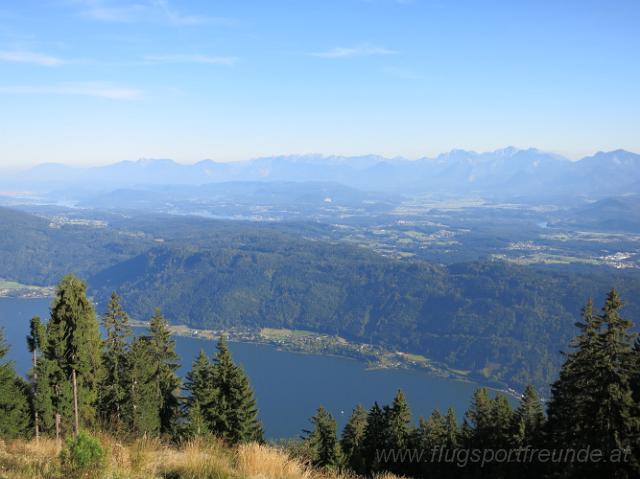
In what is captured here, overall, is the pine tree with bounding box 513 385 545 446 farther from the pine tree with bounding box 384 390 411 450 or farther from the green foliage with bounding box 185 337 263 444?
the green foliage with bounding box 185 337 263 444

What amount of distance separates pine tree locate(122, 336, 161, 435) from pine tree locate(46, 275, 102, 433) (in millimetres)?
2665

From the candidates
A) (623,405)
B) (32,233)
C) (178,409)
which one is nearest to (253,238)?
(32,233)

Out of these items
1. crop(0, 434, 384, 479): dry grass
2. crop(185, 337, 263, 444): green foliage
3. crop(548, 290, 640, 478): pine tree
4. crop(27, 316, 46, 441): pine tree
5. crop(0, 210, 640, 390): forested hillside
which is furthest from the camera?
crop(0, 210, 640, 390): forested hillside

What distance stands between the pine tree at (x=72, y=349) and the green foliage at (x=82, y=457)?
370 inches

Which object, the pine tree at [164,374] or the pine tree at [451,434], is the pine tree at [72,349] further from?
the pine tree at [451,434]

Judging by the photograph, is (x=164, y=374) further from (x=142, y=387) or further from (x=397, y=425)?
(x=397, y=425)

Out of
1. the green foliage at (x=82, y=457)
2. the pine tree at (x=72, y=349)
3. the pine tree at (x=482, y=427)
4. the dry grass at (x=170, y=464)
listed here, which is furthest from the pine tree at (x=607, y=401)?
the pine tree at (x=72, y=349)

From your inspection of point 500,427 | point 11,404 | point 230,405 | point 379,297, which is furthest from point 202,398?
point 379,297

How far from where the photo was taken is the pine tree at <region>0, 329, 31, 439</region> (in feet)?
48.3

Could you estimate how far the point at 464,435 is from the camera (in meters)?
→ 21.3

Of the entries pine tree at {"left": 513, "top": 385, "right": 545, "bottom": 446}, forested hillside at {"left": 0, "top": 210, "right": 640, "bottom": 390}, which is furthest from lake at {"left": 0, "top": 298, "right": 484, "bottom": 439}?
pine tree at {"left": 513, "top": 385, "right": 545, "bottom": 446}

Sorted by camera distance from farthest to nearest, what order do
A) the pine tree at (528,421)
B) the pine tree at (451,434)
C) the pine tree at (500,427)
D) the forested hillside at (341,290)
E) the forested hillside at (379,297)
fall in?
the forested hillside at (341,290)
the forested hillside at (379,297)
the pine tree at (451,434)
the pine tree at (500,427)
the pine tree at (528,421)

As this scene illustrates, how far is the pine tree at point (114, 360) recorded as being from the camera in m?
17.6

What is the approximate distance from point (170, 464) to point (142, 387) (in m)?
13.1
